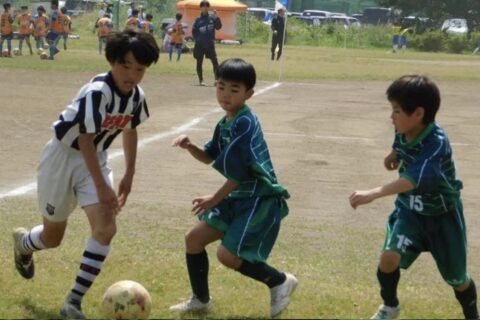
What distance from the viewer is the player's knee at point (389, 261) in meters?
6.22

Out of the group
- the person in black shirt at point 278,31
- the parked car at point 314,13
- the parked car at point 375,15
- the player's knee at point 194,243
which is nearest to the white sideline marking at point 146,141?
the player's knee at point 194,243

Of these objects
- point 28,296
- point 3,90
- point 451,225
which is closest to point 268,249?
point 451,225

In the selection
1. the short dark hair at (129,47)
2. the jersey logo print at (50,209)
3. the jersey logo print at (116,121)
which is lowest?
the jersey logo print at (50,209)

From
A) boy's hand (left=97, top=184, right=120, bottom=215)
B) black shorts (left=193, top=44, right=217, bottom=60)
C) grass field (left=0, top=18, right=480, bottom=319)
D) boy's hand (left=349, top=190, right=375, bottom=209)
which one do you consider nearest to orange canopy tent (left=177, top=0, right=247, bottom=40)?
black shorts (left=193, top=44, right=217, bottom=60)

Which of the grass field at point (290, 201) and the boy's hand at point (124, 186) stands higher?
the boy's hand at point (124, 186)

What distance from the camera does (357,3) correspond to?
87.2 meters

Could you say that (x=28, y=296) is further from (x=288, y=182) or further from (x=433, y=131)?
(x=288, y=182)

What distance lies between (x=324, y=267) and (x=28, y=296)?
7.91 feet

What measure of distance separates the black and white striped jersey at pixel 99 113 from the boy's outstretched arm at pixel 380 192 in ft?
4.94

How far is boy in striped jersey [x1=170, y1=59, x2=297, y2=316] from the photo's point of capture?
630 centimetres

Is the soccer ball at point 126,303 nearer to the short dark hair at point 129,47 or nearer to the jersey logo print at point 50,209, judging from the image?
the jersey logo print at point 50,209

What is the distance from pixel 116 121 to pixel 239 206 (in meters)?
0.88

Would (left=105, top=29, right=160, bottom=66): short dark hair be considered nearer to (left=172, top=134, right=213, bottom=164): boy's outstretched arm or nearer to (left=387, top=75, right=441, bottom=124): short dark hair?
(left=172, top=134, right=213, bottom=164): boy's outstretched arm

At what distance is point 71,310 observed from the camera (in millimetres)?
6199
